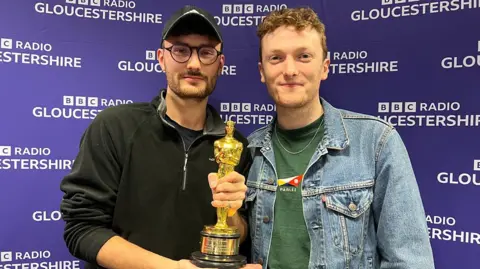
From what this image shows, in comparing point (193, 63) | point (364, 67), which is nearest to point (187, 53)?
point (193, 63)

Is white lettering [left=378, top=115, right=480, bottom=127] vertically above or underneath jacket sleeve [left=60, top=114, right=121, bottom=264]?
above

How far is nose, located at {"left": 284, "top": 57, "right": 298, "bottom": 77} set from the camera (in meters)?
1.58

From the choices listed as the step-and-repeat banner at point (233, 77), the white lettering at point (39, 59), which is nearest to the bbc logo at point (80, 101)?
the step-and-repeat banner at point (233, 77)

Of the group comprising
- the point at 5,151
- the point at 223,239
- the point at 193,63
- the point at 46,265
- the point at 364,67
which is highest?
the point at 364,67

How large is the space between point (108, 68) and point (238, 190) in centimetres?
115

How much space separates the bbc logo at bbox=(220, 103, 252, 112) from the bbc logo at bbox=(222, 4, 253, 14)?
19.9 inches

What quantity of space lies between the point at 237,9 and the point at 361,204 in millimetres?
1322

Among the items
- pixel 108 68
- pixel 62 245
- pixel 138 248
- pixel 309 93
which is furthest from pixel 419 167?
pixel 62 245

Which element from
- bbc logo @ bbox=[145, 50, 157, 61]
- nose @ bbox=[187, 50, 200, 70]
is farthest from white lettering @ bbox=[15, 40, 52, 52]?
nose @ bbox=[187, 50, 200, 70]

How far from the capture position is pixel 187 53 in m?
1.72

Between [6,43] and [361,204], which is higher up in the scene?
[6,43]

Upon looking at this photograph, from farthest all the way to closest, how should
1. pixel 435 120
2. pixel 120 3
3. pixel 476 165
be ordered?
1. pixel 120 3
2. pixel 435 120
3. pixel 476 165

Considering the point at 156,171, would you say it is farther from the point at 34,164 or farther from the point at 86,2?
the point at 86,2

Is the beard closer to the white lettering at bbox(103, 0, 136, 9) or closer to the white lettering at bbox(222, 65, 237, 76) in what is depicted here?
the white lettering at bbox(222, 65, 237, 76)
